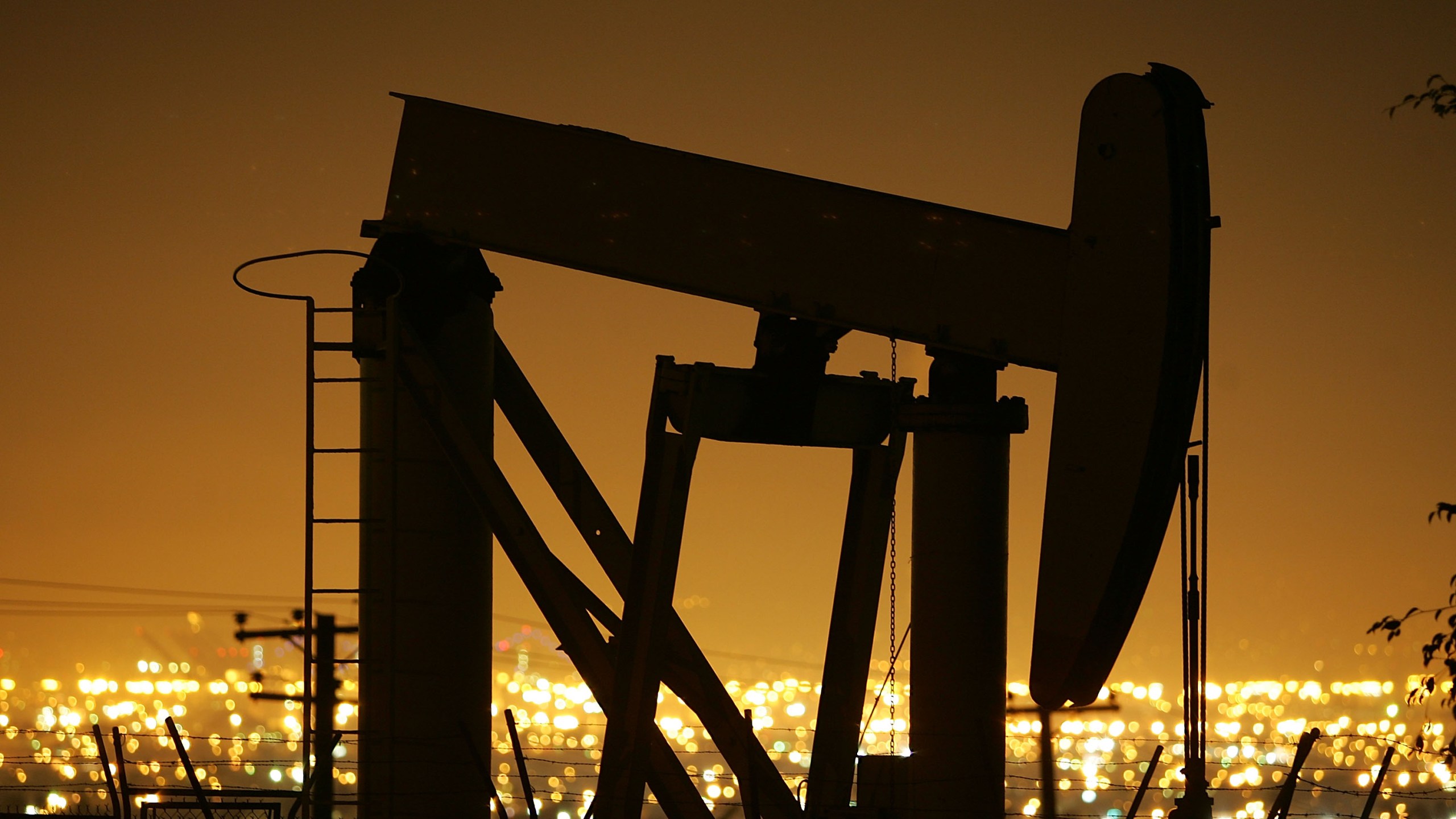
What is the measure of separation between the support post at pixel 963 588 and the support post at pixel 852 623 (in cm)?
58

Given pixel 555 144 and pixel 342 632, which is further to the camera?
pixel 342 632

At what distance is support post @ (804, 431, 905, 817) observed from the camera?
9.46m

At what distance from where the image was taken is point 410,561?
33.7ft

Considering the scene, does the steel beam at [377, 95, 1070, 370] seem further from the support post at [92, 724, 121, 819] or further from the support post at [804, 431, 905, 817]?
the support post at [92, 724, 121, 819]

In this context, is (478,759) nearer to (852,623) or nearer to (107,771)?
(107,771)

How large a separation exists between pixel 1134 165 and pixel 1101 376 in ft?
3.69

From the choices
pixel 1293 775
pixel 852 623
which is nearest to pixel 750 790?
pixel 852 623

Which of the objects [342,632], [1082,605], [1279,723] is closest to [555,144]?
[1082,605]

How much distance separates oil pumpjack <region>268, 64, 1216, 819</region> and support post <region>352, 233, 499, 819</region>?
0.02 m

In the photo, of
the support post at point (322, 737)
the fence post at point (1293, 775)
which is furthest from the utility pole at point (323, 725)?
the fence post at point (1293, 775)

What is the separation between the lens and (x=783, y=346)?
30.8 ft

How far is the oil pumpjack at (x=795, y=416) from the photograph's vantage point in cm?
831

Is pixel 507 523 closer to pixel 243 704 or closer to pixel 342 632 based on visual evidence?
pixel 342 632

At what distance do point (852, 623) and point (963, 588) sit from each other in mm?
919
